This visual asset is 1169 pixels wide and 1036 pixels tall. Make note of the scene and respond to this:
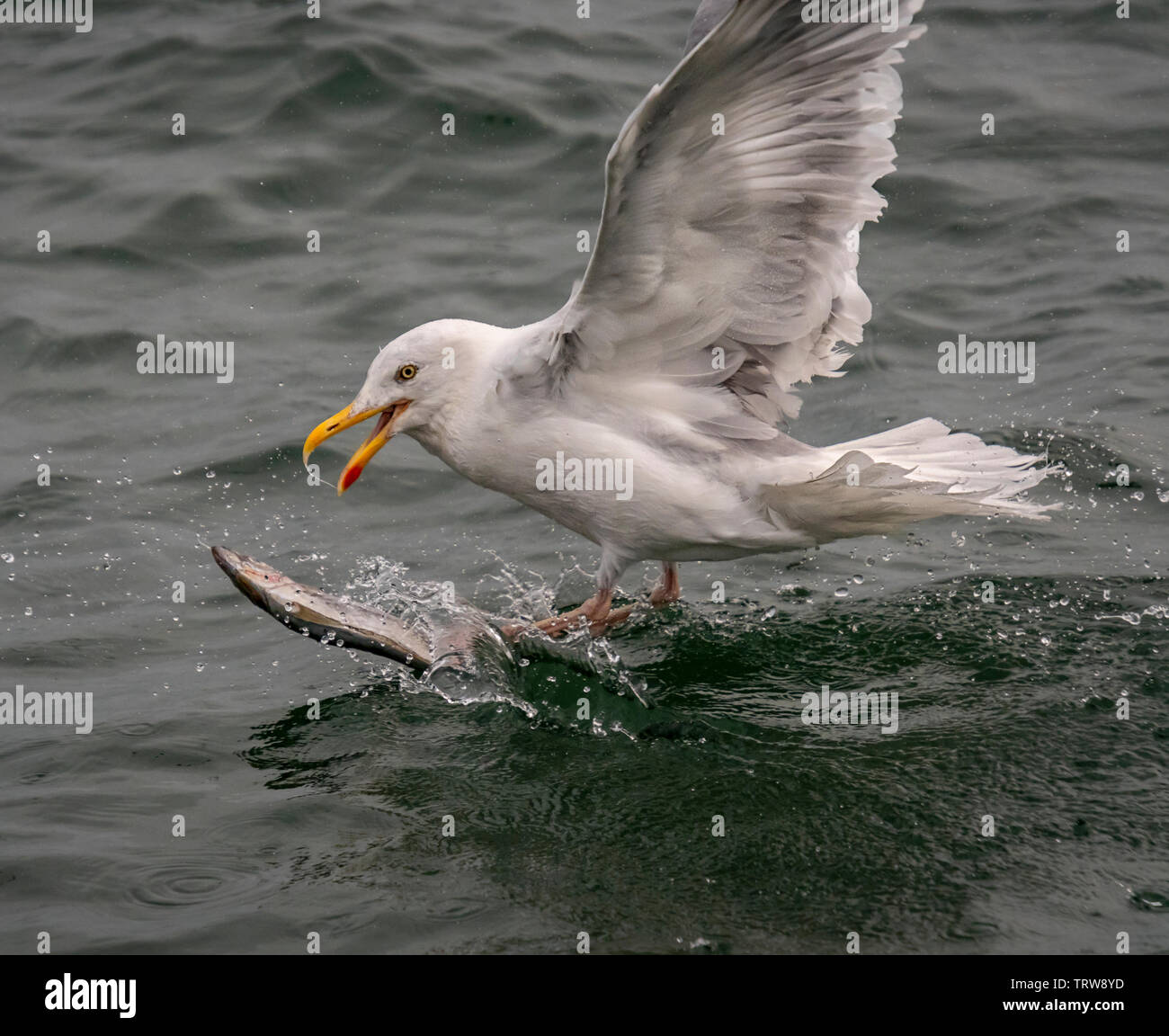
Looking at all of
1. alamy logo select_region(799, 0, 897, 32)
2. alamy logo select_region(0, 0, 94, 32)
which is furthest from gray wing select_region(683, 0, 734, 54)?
alamy logo select_region(0, 0, 94, 32)

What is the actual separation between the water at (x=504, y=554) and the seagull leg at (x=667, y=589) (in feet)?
0.26

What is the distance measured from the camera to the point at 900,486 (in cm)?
566

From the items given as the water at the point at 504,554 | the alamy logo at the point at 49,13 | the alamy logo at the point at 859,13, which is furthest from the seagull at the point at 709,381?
the alamy logo at the point at 49,13

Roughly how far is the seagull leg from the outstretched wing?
100 centimetres

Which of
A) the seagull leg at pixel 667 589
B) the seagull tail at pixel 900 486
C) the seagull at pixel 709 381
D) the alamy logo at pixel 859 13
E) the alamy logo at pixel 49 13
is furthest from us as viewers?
the alamy logo at pixel 49 13

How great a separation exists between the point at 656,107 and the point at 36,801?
10.9 feet

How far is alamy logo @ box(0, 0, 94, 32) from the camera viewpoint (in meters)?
12.5

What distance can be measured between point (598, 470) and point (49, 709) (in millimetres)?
2502

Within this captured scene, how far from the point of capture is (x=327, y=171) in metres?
11.0

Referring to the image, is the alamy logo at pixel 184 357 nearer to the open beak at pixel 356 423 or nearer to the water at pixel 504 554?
the water at pixel 504 554

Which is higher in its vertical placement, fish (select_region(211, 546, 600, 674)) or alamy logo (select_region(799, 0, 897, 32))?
alamy logo (select_region(799, 0, 897, 32))

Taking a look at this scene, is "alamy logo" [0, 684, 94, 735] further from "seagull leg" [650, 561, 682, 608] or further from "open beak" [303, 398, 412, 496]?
"seagull leg" [650, 561, 682, 608]

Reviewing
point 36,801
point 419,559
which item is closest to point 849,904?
point 36,801

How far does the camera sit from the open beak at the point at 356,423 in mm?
5809
